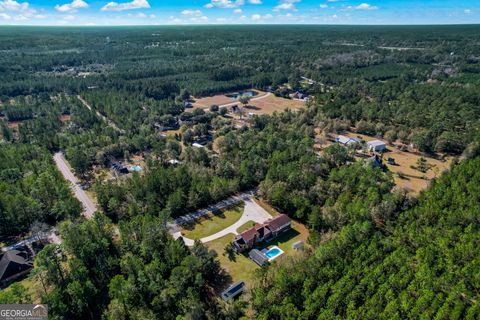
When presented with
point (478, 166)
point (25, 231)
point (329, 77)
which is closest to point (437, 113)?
point (478, 166)

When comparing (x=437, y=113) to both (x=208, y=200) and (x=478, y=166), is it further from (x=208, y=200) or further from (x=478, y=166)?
(x=208, y=200)

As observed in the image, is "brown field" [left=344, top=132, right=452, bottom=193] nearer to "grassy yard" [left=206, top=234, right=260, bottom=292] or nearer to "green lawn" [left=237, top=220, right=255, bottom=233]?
"green lawn" [left=237, top=220, right=255, bottom=233]

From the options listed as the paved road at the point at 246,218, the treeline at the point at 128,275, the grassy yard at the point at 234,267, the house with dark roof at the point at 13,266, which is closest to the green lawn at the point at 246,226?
the paved road at the point at 246,218

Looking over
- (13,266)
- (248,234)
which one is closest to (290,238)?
(248,234)

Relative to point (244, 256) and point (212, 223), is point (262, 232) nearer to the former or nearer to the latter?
point (244, 256)

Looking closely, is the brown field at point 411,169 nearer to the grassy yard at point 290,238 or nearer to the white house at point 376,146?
the white house at point 376,146

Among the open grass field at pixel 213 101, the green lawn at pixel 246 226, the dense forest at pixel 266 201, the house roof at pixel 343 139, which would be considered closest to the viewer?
the dense forest at pixel 266 201
